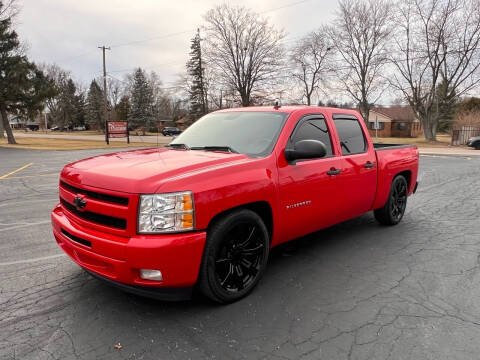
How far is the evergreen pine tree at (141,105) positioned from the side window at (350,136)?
61.6 m

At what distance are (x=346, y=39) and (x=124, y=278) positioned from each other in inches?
1630

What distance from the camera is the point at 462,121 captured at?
36.1 meters

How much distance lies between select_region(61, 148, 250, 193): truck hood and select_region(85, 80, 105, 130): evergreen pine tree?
7662 centimetres

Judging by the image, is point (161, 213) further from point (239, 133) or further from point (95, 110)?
point (95, 110)

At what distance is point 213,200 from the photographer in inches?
109

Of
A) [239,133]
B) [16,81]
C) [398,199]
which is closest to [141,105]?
[16,81]

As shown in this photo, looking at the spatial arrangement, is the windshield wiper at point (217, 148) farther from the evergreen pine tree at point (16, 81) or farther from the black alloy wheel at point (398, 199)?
the evergreen pine tree at point (16, 81)

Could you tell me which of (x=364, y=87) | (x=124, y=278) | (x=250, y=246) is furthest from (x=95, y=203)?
(x=364, y=87)

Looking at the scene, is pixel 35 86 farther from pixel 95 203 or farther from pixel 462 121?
pixel 462 121

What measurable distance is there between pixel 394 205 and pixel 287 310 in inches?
127

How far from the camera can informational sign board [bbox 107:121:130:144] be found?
32.6m

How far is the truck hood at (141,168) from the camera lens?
8.75 feet

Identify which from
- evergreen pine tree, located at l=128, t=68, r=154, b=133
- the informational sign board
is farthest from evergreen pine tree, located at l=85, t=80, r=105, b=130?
the informational sign board

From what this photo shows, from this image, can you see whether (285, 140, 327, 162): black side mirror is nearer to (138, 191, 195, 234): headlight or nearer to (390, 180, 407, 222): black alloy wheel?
(138, 191, 195, 234): headlight
